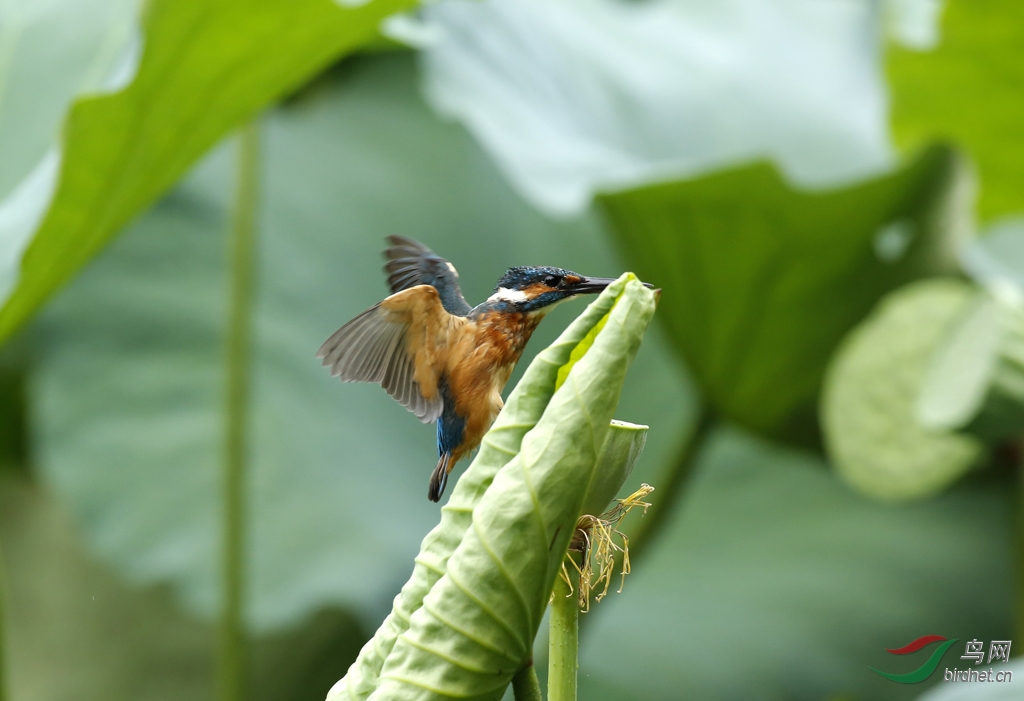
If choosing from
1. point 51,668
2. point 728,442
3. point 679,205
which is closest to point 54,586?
point 51,668

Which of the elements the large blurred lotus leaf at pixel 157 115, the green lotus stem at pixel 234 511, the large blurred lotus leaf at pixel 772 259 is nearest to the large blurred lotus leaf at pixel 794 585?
the large blurred lotus leaf at pixel 772 259

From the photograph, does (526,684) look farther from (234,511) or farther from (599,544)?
(234,511)

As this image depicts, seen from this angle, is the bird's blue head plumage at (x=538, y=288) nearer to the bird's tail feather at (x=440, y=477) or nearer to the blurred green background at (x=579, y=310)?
the bird's tail feather at (x=440, y=477)

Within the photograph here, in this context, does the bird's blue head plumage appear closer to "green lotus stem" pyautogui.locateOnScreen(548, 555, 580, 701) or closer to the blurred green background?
"green lotus stem" pyautogui.locateOnScreen(548, 555, 580, 701)

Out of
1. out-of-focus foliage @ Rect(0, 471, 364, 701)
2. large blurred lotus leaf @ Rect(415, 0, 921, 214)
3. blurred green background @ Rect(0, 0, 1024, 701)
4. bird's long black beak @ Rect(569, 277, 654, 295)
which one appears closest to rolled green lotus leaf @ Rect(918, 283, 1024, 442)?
blurred green background @ Rect(0, 0, 1024, 701)

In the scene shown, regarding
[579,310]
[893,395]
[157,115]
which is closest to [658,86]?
[579,310]
